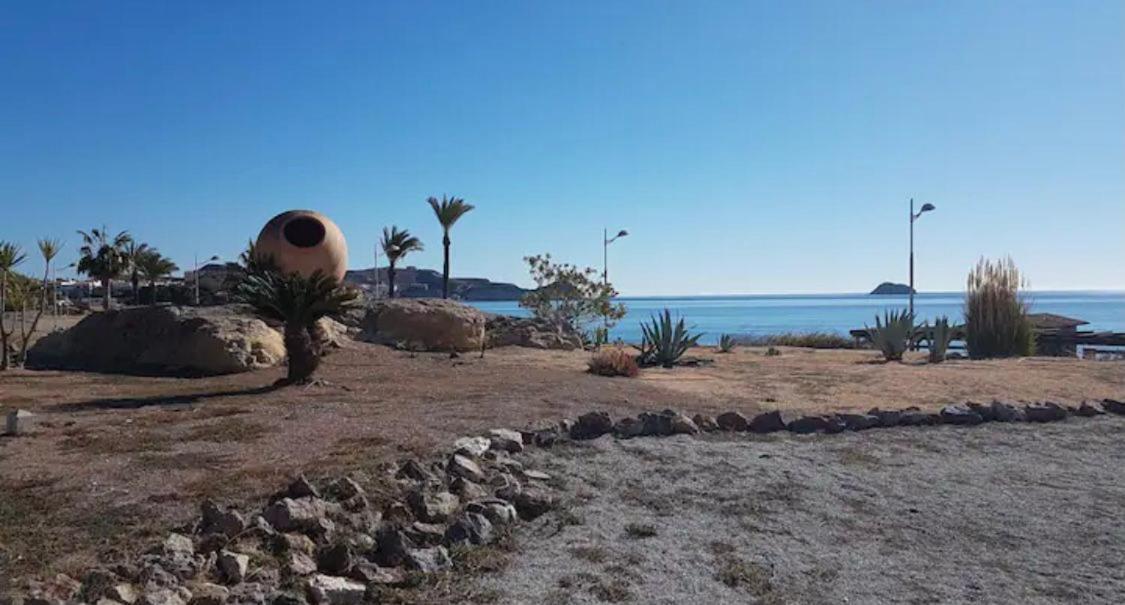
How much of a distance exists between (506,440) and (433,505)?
1.98m

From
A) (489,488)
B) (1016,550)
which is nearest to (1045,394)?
(1016,550)

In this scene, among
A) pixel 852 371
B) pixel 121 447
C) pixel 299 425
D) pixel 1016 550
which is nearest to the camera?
pixel 1016 550

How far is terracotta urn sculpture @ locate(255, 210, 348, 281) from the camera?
1870 centimetres

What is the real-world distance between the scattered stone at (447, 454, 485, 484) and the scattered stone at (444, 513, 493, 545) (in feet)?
2.86

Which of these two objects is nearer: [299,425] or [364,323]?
[299,425]

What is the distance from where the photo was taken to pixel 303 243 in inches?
743

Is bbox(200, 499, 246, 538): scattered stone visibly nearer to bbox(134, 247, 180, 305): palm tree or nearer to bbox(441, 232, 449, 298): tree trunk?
bbox(441, 232, 449, 298): tree trunk

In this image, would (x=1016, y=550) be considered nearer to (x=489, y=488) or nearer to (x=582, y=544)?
(x=582, y=544)

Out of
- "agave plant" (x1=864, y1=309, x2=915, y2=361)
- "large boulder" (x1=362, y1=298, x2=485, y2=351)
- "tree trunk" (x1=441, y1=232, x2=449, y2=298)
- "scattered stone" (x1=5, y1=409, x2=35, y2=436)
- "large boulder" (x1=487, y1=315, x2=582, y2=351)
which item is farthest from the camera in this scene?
"tree trunk" (x1=441, y1=232, x2=449, y2=298)

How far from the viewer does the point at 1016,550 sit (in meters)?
5.15

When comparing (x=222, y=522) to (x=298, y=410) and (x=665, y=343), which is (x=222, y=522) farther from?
(x=665, y=343)

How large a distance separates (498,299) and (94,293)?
60.9 meters

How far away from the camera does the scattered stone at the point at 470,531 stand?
4.97 meters

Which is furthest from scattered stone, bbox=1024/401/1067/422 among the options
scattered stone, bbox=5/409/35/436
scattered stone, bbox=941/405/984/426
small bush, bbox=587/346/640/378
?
scattered stone, bbox=5/409/35/436
